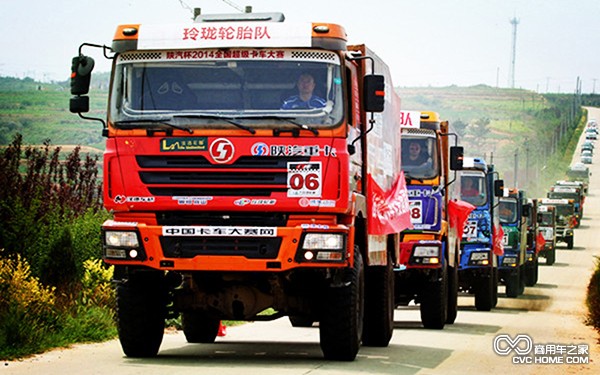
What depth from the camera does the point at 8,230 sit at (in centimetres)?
1789

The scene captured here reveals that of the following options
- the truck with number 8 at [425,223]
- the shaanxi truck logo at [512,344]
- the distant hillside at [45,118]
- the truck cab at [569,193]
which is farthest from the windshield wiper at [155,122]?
the truck cab at [569,193]

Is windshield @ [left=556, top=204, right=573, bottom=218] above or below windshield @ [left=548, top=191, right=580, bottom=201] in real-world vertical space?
below

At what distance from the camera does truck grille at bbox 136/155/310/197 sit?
534 inches

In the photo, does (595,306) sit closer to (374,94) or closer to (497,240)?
(497,240)

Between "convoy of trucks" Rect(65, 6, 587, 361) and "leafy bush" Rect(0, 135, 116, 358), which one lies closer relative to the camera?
"convoy of trucks" Rect(65, 6, 587, 361)

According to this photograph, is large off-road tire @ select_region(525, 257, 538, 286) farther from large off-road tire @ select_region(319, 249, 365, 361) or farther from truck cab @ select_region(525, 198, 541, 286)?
large off-road tire @ select_region(319, 249, 365, 361)

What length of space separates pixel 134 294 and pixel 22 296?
1679 millimetres

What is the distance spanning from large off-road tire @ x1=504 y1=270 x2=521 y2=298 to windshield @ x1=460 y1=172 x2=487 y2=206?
8213 millimetres

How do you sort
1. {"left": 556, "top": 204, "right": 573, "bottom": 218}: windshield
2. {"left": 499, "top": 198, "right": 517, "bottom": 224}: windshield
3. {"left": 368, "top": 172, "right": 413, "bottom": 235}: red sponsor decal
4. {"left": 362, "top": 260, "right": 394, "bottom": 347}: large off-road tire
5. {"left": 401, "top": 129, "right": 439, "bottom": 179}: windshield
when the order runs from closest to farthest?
1. {"left": 368, "top": 172, "right": 413, "bottom": 235}: red sponsor decal
2. {"left": 362, "top": 260, "right": 394, "bottom": 347}: large off-road tire
3. {"left": 401, "top": 129, "right": 439, "bottom": 179}: windshield
4. {"left": 499, "top": 198, "right": 517, "bottom": 224}: windshield
5. {"left": 556, "top": 204, "right": 573, "bottom": 218}: windshield

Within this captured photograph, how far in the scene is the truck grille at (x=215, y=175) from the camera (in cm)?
1357

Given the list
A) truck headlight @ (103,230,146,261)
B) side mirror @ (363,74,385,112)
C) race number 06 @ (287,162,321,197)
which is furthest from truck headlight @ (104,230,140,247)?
side mirror @ (363,74,385,112)

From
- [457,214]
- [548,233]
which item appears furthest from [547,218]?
[457,214]

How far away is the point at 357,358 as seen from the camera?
15211 millimetres

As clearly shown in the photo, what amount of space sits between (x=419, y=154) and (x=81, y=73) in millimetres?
10149
